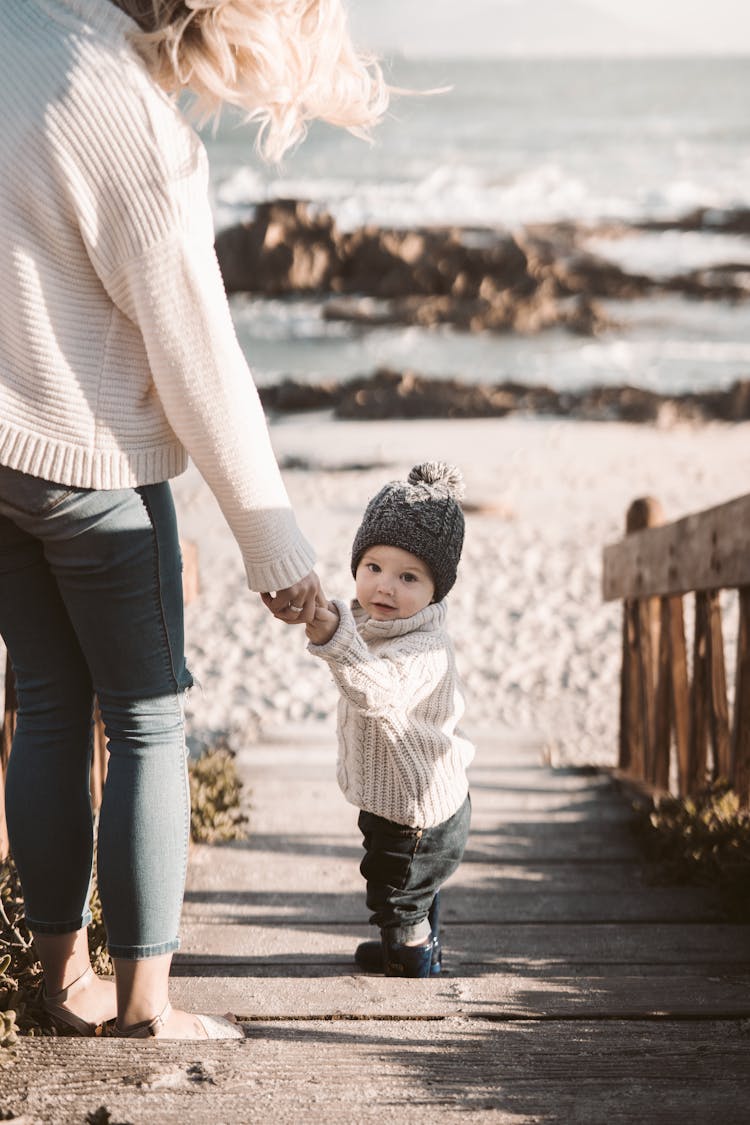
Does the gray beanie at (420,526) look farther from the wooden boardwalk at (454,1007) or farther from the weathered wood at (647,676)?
the weathered wood at (647,676)

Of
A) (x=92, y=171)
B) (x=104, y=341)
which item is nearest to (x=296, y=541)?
(x=104, y=341)

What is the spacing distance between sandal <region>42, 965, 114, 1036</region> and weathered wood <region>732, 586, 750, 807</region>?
198cm

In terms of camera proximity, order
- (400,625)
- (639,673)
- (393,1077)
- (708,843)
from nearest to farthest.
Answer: (393,1077)
(400,625)
(708,843)
(639,673)

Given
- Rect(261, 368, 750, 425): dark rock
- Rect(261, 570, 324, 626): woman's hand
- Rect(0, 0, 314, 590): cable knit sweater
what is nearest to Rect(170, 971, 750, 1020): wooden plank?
Rect(261, 570, 324, 626): woman's hand

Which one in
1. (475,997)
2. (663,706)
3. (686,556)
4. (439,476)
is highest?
(439,476)

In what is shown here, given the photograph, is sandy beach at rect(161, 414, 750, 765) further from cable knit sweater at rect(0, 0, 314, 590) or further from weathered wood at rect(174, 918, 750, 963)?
cable knit sweater at rect(0, 0, 314, 590)

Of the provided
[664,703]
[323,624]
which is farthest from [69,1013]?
[664,703]

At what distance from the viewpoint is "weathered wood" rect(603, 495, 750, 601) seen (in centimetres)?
345

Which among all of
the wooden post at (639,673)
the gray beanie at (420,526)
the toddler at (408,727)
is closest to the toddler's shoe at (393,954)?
the toddler at (408,727)

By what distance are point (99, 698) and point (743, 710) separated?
2028mm

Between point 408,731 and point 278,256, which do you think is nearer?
point 408,731

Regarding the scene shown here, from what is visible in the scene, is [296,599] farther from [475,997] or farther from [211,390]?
[475,997]

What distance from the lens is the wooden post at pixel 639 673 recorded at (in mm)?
4980

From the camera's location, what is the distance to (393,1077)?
6.07 ft
